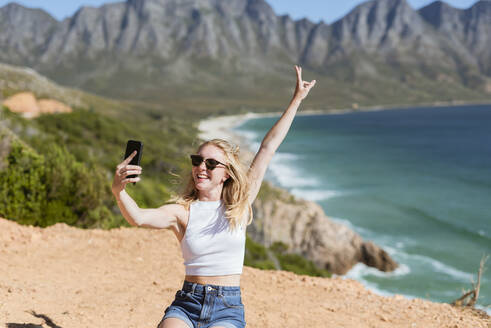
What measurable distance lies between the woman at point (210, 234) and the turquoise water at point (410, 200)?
513cm

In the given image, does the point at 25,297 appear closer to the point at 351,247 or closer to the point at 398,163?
the point at 351,247

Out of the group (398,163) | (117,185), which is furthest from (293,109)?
(398,163)

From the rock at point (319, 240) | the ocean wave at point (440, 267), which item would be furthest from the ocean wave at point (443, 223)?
the rock at point (319, 240)

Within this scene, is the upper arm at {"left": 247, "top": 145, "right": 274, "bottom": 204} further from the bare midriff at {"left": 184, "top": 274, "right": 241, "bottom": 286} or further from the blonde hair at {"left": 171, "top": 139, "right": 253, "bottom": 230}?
the bare midriff at {"left": 184, "top": 274, "right": 241, "bottom": 286}

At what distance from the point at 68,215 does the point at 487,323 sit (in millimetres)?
8473

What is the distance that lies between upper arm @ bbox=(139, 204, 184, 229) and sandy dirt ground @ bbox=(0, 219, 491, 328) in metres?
2.29

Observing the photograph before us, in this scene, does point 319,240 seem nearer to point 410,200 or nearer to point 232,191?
point 232,191

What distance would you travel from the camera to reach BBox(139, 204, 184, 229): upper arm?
3037mm

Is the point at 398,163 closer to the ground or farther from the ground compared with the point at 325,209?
farther from the ground

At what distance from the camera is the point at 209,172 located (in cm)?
346

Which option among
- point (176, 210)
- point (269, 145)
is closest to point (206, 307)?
point (176, 210)

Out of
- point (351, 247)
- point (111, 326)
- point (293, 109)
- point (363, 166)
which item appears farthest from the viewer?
point (363, 166)

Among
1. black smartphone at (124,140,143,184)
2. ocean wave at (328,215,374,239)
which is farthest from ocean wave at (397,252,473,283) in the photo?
black smartphone at (124,140,143,184)

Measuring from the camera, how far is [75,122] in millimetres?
29062
